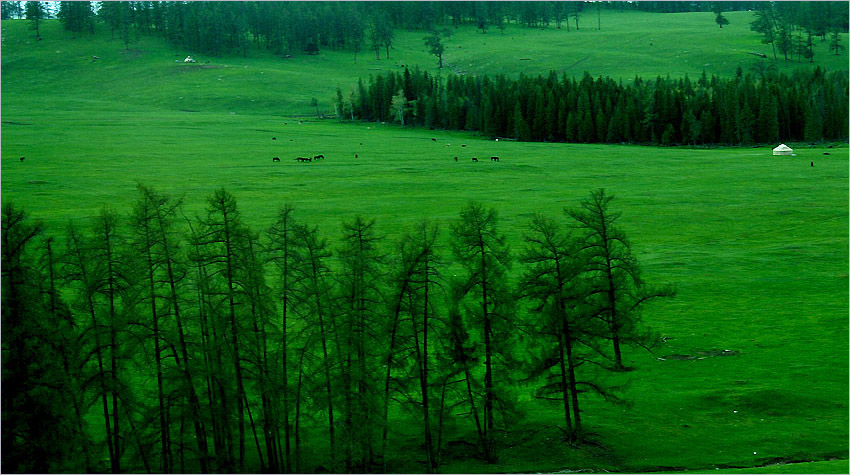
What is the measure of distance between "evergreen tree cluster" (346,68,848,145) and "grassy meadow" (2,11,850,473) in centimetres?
975

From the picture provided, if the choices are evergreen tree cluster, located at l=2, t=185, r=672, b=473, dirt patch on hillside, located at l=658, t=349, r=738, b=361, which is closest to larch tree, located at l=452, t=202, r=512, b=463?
evergreen tree cluster, located at l=2, t=185, r=672, b=473

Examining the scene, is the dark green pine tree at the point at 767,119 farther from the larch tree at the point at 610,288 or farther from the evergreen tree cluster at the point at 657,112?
the larch tree at the point at 610,288

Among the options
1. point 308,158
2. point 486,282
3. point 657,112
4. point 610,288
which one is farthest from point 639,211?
point 657,112

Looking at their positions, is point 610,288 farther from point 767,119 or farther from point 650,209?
point 767,119

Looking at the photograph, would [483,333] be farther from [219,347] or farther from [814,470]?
[814,470]

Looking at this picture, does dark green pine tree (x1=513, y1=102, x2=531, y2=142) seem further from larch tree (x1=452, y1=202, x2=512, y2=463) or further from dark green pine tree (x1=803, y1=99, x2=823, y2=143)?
larch tree (x1=452, y1=202, x2=512, y2=463)

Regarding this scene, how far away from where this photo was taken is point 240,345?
37.4 meters

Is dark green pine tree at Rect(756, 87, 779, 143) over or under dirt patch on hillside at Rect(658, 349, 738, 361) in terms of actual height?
over

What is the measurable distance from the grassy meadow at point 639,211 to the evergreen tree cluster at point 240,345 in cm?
301

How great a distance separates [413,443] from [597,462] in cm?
842

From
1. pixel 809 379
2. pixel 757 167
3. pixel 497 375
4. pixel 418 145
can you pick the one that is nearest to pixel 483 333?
pixel 497 375

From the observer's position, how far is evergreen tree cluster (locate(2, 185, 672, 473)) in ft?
113

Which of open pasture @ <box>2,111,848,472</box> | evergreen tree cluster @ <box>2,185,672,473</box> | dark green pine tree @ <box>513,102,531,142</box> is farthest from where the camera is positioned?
dark green pine tree @ <box>513,102,531,142</box>

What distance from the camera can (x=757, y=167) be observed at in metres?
113
